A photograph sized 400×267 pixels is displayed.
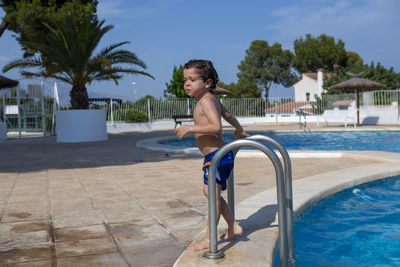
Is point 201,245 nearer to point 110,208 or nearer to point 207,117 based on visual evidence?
→ point 207,117

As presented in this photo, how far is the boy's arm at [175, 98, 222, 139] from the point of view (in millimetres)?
2326

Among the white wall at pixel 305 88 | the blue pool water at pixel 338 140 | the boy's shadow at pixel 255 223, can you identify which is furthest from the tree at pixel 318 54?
the boy's shadow at pixel 255 223

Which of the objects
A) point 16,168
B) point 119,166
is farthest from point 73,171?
point 16,168

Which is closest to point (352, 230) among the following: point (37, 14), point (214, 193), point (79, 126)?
point (214, 193)

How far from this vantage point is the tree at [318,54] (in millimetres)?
54969

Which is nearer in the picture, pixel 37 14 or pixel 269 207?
pixel 269 207

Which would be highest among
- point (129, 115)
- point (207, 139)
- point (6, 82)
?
point (6, 82)

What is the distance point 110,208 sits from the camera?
3.97 m

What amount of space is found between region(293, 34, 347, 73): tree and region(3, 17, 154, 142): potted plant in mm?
45085

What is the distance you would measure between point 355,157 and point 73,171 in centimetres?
524

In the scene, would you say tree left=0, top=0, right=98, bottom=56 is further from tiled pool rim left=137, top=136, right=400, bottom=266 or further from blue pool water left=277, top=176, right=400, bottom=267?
blue pool water left=277, top=176, right=400, bottom=267

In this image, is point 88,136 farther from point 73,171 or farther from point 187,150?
point 73,171

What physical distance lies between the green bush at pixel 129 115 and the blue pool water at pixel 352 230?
19.9 m

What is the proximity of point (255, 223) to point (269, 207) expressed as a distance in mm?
553
